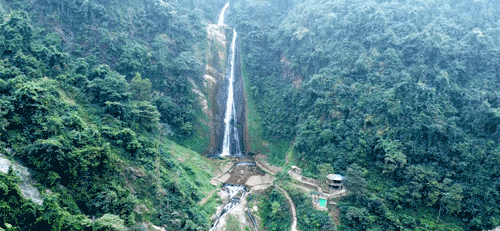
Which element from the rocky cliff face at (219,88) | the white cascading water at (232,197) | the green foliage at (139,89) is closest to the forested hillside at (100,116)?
the green foliage at (139,89)

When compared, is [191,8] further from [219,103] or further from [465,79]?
[465,79]

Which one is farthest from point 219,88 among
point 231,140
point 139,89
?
point 139,89

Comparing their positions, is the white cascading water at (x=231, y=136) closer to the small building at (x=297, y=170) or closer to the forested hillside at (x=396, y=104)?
the forested hillside at (x=396, y=104)

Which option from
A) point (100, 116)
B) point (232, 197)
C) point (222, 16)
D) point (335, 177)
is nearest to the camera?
point (100, 116)

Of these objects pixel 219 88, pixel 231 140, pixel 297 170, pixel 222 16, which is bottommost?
pixel 231 140

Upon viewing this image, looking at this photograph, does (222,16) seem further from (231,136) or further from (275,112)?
(231,136)

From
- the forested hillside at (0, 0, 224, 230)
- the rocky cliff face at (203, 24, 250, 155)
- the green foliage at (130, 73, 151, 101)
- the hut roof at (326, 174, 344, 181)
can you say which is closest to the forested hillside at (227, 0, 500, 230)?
the hut roof at (326, 174, 344, 181)

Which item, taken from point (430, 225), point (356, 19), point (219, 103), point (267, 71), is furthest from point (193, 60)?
point (430, 225)
